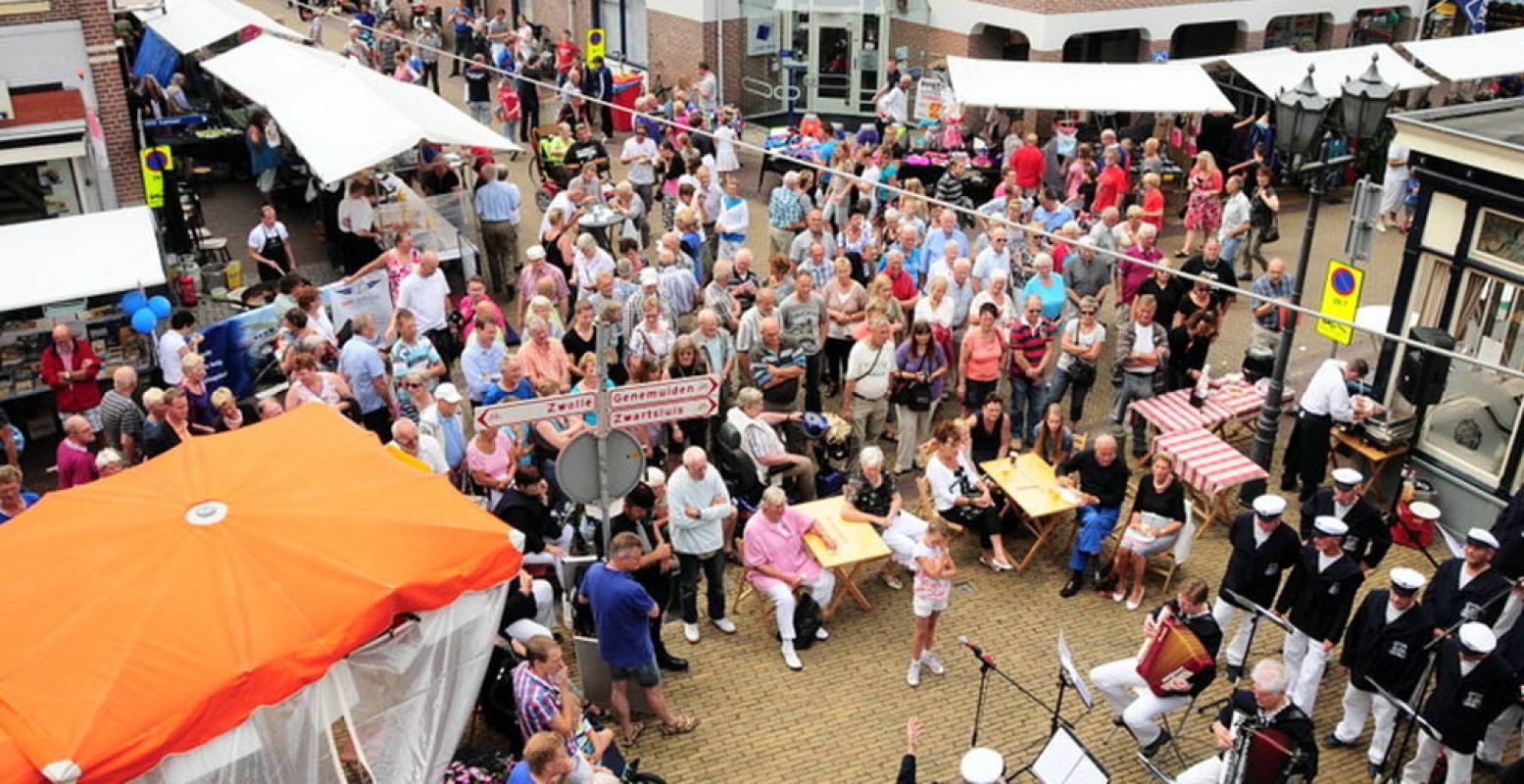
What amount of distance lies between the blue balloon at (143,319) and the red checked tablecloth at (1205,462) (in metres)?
8.87

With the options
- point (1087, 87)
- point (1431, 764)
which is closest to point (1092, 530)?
point (1431, 764)

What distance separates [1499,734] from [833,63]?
57.5 ft

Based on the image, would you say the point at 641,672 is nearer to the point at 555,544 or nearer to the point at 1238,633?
the point at 555,544

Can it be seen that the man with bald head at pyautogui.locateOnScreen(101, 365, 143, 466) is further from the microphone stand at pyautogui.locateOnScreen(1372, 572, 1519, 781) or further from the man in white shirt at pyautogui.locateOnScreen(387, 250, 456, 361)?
the microphone stand at pyautogui.locateOnScreen(1372, 572, 1519, 781)

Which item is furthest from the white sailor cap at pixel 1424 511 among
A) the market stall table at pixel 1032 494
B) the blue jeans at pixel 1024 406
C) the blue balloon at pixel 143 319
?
the blue balloon at pixel 143 319

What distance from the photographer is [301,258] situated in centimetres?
1688

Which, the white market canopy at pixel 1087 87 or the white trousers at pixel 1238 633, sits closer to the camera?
the white trousers at pixel 1238 633

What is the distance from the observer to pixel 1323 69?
19.1 metres

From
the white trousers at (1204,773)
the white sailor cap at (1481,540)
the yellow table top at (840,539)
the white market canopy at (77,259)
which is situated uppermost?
the white market canopy at (77,259)

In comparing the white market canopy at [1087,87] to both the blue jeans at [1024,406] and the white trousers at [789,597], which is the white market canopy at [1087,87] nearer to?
the blue jeans at [1024,406]

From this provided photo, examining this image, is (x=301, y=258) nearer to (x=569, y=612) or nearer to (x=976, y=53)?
(x=569, y=612)

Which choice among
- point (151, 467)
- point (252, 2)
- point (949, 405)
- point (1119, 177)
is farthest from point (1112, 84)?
point (252, 2)

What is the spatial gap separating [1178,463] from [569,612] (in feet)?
17.3

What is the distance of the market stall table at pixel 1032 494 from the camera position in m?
10.0
